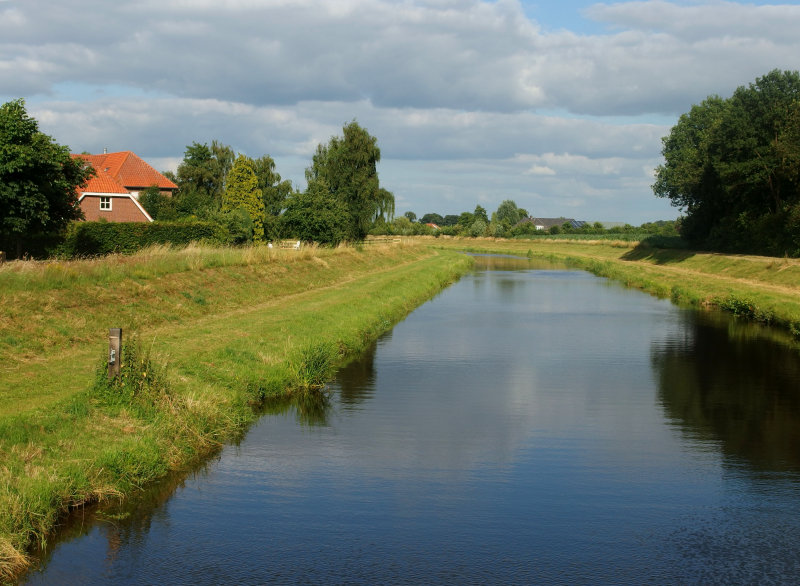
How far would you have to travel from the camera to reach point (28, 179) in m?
27.9

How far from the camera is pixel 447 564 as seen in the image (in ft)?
26.9

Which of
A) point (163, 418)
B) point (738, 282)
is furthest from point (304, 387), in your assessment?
point (738, 282)

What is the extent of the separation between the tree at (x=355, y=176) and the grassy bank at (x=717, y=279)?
1934 cm

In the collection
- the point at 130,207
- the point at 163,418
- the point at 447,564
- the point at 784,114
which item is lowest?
the point at 447,564

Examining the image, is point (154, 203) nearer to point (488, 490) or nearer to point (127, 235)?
point (127, 235)

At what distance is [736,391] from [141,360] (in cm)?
1276

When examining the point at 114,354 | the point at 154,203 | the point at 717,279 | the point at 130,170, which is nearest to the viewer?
the point at 114,354

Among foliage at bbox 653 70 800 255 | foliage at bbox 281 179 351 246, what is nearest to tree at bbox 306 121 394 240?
foliage at bbox 281 179 351 246

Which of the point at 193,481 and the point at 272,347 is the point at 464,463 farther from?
the point at 272,347

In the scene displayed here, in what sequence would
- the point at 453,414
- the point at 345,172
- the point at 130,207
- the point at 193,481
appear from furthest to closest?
1. the point at 345,172
2. the point at 130,207
3. the point at 453,414
4. the point at 193,481

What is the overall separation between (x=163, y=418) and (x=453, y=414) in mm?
5564

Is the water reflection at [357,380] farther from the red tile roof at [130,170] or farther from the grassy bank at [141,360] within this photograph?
the red tile roof at [130,170]

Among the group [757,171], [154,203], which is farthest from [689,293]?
[154,203]

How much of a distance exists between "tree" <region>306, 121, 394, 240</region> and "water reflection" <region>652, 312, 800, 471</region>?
4039cm
